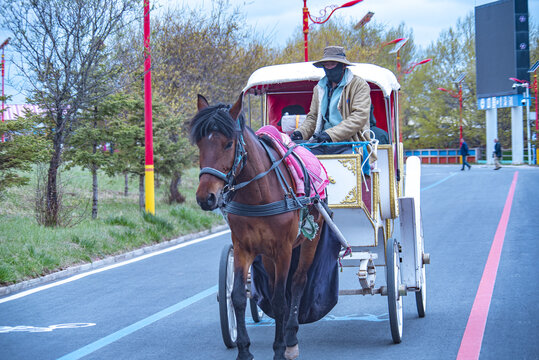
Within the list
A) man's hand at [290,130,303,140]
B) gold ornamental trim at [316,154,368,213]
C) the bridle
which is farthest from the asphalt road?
man's hand at [290,130,303,140]

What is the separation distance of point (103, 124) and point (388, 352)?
13.2m

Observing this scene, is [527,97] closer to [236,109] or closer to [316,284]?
[316,284]

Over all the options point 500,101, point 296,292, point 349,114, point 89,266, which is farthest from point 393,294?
point 500,101

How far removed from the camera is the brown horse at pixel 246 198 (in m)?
4.91

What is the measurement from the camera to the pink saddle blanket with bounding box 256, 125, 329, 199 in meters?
5.77

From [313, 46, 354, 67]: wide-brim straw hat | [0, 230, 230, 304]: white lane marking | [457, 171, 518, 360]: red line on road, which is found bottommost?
[0, 230, 230, 304]: white lane marking

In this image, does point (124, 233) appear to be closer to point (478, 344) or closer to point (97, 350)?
Result: point (97, 350)

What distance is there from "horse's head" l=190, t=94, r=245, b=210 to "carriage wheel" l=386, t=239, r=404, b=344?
2.09 meters

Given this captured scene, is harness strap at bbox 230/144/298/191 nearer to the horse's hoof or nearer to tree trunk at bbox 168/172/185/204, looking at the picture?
the horse's hoof

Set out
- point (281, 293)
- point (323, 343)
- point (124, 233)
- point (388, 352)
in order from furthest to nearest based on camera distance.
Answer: point (124, 233) < point (323, 343) < point (388, 352) < point (281, 293)

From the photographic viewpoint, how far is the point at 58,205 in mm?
13906

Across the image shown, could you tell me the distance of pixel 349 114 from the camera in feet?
23.5

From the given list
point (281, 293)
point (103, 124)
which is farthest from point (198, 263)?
point (103, 124)

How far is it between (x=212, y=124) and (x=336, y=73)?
2.64 meters
